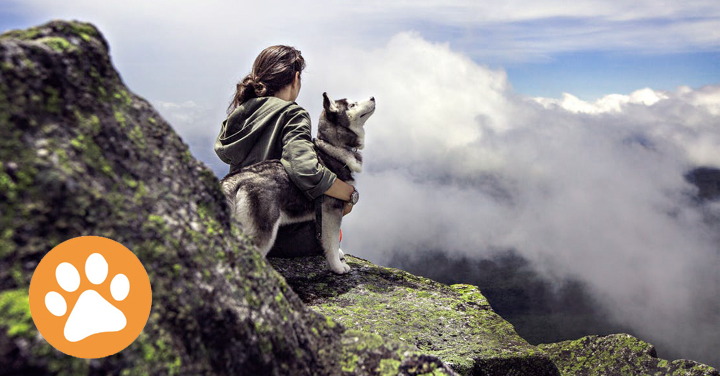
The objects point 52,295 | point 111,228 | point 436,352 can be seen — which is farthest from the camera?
point 436,352

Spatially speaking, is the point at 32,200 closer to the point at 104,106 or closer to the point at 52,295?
A: the point at 52,295

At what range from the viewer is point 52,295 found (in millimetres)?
2117

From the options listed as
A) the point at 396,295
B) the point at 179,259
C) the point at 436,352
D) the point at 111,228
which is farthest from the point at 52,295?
the point at 396,295

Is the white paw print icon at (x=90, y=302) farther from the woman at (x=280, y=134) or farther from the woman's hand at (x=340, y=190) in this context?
the woman's hand at (x=340, y=190)

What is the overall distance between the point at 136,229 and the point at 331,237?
19.3ft

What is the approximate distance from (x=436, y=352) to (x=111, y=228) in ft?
15.8

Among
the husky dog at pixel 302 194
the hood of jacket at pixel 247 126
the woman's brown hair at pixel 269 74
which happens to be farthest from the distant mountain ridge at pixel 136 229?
the woman's brown hair at pixel 269 74

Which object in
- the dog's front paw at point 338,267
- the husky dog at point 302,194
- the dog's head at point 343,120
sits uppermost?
the dog's head at point 343,120

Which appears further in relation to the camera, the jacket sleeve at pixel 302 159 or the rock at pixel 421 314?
the jacket sleeve at pixel 302 159

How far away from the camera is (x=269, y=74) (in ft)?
27.8

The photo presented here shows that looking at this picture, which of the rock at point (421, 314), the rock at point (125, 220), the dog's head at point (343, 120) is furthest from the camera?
the dog's head at point (343, 120)

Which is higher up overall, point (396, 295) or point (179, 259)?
point (179, 259)

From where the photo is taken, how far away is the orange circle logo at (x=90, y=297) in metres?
2.06

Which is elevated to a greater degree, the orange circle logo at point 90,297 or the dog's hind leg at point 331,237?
the orange circle logo at point 90,297
